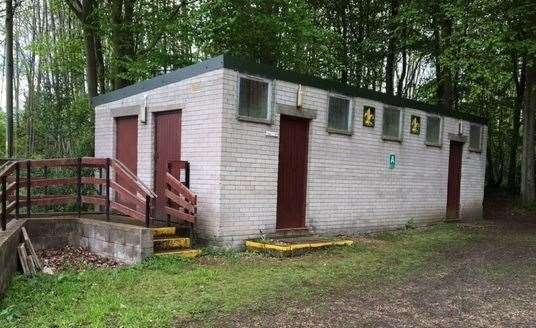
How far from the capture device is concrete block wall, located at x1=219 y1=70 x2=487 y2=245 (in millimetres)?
8211

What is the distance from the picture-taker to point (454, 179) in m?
14.0

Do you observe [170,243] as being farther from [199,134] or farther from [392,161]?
[392,161]

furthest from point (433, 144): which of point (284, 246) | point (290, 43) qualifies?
point (284, 246)

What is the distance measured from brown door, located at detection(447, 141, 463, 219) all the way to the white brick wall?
46cm

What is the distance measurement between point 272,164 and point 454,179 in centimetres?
742

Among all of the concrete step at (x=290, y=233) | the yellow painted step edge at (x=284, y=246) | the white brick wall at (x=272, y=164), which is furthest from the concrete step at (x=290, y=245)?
the white brick wall at (x=272, y=164)

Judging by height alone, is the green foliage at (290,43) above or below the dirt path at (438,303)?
above

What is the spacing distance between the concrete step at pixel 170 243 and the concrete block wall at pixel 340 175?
2.00 ft

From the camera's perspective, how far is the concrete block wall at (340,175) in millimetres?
8211

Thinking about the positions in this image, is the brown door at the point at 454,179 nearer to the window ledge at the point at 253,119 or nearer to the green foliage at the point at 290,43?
the green foliage at the point at 290,43

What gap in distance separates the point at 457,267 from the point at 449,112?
697 centimetres

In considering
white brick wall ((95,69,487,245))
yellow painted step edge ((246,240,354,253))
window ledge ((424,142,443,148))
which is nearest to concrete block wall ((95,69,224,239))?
white brick wall ((95,69,487,245))

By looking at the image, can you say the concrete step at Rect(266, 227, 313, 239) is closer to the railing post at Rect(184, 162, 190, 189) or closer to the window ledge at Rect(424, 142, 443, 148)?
the railing post at Rect(184, 162, 190, 189)

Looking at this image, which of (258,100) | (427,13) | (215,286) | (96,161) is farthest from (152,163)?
(427,13)
